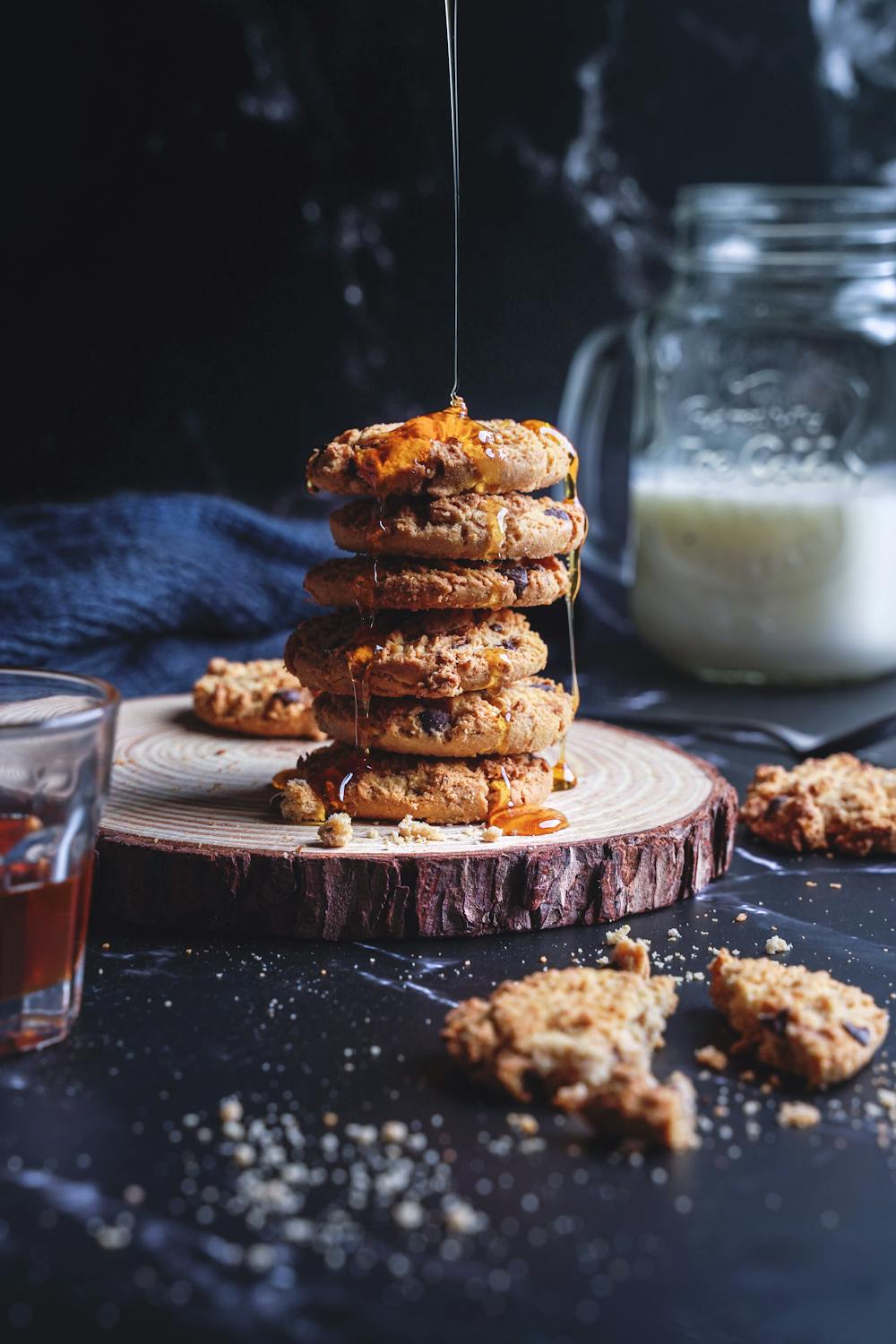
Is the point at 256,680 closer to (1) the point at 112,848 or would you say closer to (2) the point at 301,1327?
(1) the point at 112,848

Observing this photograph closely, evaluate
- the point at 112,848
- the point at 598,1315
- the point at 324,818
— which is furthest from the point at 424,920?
the point at 598,1315

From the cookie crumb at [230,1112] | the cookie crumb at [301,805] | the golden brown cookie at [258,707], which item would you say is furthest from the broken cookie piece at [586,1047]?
the golden brown cookie at [258,707]

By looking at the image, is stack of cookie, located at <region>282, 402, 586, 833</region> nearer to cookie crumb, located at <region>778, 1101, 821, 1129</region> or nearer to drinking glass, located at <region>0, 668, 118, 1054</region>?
drinking glass, located at <region>0, 668, 118, 1054</region>

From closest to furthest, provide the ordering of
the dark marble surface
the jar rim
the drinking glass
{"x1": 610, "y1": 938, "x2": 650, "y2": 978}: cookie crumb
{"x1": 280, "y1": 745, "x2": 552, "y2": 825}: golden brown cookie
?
the dark marble surface → the drinking glass → {"x1": 610, "y1": 938, "x2": 650, "y2": 978}: cookie crumb → {"x1": 280, "y1": 745, "x2": 552, "y2": 825}: golden brown cookie → the jar rim

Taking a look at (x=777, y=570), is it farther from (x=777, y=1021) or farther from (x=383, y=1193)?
(x=383, y=1193)

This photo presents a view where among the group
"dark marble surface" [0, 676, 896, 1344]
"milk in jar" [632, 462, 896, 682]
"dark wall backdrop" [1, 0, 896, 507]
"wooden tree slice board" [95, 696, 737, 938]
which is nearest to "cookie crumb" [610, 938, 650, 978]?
"dark marble surface" [0, 676, 896, 1344]

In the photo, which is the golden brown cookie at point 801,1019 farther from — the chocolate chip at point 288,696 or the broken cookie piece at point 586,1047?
the chocolate chip at point 288,696

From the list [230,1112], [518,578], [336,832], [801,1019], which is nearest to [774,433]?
[518,578]
